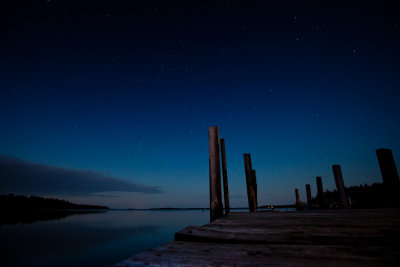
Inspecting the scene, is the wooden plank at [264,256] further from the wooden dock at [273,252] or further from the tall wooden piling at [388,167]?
the tall wooden piling at [388,167]

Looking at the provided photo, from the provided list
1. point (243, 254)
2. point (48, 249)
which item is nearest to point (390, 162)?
point (243, 254)

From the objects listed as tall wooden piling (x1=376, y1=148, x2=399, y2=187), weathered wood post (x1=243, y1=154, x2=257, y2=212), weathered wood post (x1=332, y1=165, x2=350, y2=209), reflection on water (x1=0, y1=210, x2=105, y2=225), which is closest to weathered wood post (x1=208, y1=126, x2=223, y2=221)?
weathered wood post (x1=243, y1=154, x2=257, y2=212)

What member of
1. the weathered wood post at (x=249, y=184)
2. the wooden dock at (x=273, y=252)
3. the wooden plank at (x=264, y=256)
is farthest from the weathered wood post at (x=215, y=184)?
the weathered wood post at (x=249, y=184)

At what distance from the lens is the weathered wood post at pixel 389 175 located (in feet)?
17.3

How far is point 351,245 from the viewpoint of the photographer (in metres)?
1.39

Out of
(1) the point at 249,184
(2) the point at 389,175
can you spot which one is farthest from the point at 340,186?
(1) the point at 249,184

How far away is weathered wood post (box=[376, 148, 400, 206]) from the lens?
208 inches

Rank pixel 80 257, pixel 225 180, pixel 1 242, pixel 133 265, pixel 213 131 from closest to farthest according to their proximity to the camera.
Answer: pixel 133 265 → pixel 213 131 → pixel 225 180 → pixel 80 257 → pixel 1 242

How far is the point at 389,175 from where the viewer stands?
538cm

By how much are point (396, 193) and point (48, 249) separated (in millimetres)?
22202

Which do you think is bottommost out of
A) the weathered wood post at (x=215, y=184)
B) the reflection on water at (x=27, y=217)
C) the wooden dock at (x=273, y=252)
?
the reflection on water at (x=27, y=217)

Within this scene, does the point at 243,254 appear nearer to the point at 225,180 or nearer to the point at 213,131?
the point at 213,131

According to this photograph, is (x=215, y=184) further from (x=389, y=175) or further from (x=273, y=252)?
(x=389, y=175)

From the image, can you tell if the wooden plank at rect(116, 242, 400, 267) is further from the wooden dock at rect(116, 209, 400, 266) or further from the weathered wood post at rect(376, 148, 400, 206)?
the weathered wood post at rect(376, 148, 400, 206)
